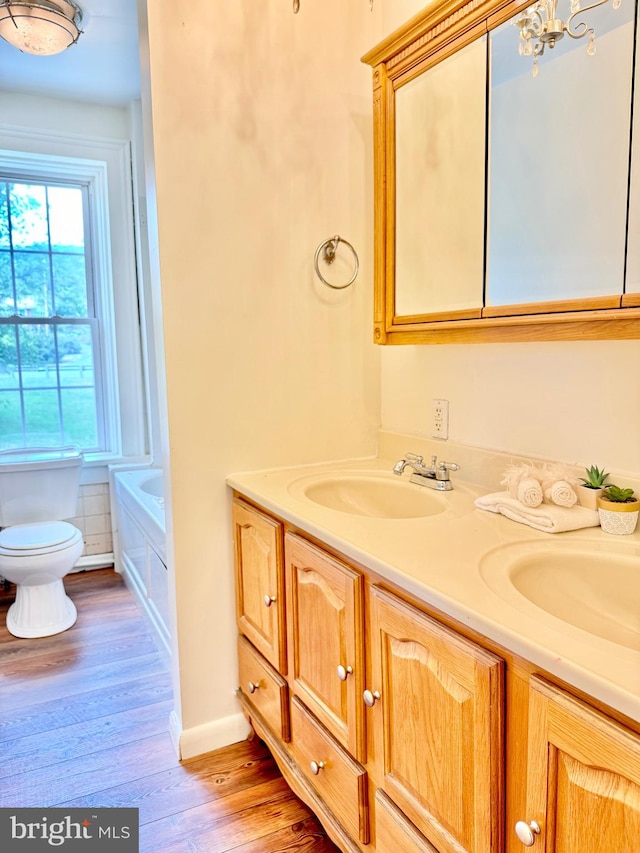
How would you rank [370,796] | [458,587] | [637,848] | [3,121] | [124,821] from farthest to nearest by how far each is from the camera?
[3,121]
[124,821]
[370,796]
[458,587]
[637,848]

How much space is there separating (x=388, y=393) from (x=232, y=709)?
46.1 inches

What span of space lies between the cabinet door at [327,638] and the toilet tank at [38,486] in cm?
184

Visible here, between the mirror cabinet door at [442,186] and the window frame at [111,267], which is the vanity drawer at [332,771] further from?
the window frame at [111,267]

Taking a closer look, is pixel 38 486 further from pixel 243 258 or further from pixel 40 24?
pixel 40 24

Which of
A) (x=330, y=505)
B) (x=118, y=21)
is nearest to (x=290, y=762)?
(x=330, y=505)

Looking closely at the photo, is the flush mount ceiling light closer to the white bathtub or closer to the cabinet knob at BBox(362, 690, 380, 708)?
the white bathtub

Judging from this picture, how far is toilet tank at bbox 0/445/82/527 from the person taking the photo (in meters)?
2.80

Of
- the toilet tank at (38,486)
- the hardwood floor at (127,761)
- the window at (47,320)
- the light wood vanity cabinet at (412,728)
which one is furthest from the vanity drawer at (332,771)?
the window at (47,320)

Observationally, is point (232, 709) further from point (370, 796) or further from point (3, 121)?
point (3, 121)

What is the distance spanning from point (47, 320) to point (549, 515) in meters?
2.97

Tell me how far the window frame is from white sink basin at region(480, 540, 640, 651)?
2709 millimetres

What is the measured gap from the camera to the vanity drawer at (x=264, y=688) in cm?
158

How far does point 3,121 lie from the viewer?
9.56 feet

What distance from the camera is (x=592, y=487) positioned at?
128cm
